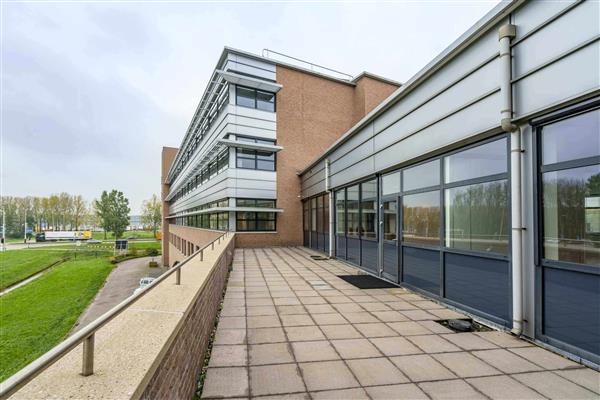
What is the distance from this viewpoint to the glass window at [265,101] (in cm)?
1917

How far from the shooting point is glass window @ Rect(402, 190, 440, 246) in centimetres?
647

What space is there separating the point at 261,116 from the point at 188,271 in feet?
52.4

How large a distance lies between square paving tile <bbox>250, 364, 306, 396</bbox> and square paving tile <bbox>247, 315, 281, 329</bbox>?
53.2 inches

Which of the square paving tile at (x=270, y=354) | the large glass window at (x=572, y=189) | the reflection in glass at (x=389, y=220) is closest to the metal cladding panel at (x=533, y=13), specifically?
the large glass window at (x=572, y=189)

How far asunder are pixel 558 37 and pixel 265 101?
670 inches

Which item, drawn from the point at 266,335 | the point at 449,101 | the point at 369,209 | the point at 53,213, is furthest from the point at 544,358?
the point at 53,213

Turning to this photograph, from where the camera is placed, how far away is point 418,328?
4.79 m

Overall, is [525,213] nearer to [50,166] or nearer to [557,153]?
[557,153]

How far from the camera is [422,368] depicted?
349 centimetres

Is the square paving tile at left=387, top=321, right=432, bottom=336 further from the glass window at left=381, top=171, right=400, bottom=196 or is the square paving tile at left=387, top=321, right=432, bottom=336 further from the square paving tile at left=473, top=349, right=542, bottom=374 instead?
the glass window at left=381, top=171, right=400, bottom=196

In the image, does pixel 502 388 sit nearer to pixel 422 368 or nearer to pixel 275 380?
pixel 422 368

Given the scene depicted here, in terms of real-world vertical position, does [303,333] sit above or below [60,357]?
below

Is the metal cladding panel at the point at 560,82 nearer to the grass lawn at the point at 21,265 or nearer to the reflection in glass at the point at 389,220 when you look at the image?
the reflection in glass at the point at 389,220

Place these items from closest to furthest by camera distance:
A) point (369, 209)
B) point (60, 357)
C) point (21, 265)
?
point (60, 357) → point (369, 209) → point (21, 265)
